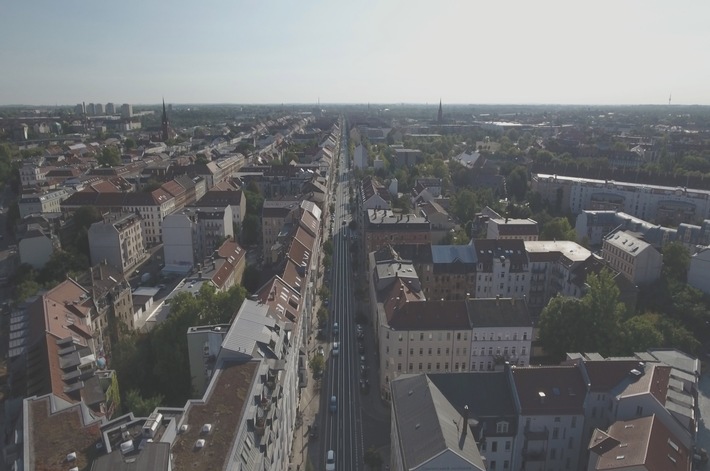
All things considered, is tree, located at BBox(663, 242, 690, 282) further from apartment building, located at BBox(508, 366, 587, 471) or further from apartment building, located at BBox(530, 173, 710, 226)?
apartment building, located at BBox(508, 366, 587, 471)

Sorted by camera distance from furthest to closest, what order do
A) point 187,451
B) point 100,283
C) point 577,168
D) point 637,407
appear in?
1. point 577,168
2. point 100,283
3. point 637,407
4. point 187,451

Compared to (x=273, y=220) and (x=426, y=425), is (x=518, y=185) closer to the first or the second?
(x=273, y=220)

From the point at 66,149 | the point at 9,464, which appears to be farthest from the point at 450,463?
the point at 66,149

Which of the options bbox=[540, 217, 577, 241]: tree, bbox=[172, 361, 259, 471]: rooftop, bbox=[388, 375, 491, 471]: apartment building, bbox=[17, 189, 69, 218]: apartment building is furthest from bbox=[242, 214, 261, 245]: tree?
bbox=[172, 361, 259, 471]: rooftop

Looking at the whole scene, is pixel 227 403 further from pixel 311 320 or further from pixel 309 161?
pixel 309 161

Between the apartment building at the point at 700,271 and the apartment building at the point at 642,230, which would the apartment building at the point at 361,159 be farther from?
the apartment building at the point at 700,271

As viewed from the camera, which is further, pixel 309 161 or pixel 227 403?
pixel 309 161
